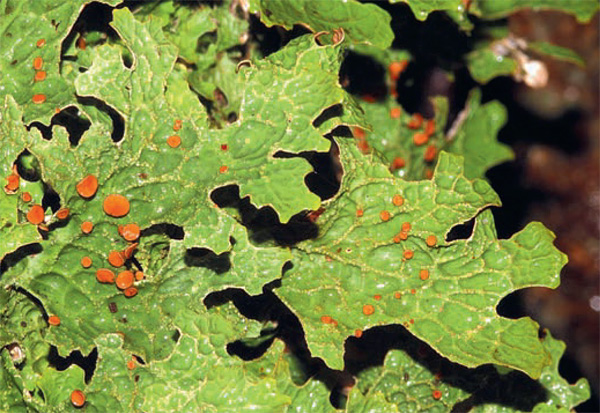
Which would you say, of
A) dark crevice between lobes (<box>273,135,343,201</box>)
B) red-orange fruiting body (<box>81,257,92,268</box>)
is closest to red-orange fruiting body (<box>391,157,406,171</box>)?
dark crevice between lobes (<box>273,135,343,201</box>)

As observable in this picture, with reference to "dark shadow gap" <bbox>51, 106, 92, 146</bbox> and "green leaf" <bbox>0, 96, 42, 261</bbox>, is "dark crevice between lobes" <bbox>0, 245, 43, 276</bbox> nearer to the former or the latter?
"green leaf" <bbox>0, 96, 42, 261</bbox>

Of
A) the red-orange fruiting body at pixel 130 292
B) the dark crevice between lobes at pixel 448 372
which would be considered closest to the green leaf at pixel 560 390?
the dark crevice between lobes at pixel 448 372

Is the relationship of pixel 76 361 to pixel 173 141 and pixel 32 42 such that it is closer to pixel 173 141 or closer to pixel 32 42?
pixel 173 141

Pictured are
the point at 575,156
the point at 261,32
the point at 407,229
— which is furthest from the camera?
the point at 575,156

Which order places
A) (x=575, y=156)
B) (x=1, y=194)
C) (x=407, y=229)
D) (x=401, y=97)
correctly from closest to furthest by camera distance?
1. (x=1, y=194)
2. (x=407, y=229)
3. (x=401, y=97)
4. (x=575, y=156)

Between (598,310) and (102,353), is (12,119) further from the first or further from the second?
(598,310)

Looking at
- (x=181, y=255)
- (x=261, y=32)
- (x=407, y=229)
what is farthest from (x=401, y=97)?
(x=181, y=255)
